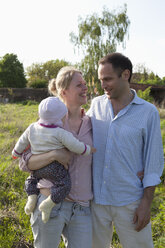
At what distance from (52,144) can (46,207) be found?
0.50m

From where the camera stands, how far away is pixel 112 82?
2393 mm

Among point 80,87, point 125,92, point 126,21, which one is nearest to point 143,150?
point 125,92

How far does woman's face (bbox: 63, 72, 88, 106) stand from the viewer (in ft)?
7.72

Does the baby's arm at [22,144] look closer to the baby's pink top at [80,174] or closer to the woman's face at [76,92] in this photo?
the baby's pink top at [80,174]

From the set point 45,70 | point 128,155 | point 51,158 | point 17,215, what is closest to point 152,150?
point 128,155

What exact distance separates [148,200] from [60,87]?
1.32 m

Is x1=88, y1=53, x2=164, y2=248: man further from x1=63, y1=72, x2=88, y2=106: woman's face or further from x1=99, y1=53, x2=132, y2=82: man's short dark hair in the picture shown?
x1=63, y1=72, x2=88, y2=106: woman's face

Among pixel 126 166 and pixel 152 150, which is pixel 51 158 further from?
pixel 152 150

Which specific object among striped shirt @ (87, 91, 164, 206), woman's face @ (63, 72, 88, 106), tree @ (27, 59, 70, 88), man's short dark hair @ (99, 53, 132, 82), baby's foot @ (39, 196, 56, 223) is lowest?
baby's foot @ (39, 196, 56, 223)

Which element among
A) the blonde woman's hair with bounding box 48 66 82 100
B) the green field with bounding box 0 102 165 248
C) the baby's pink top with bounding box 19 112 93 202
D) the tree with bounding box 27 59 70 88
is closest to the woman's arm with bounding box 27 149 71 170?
the baby's pink top with bounding box 19 112 93 202

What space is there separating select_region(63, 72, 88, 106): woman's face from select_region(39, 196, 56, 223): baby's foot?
36.7 inches

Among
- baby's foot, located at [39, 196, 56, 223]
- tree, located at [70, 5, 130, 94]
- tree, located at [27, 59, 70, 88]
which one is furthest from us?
tree, located at [27, 59, 70, 88]

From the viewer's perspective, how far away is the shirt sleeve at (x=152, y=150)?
7.04 feet

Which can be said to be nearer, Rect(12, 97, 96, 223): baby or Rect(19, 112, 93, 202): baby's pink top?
Rect(12, 97, 96, 223): baby
